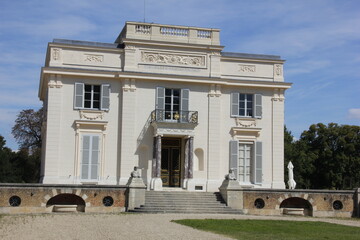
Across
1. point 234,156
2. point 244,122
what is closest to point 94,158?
point 234,156

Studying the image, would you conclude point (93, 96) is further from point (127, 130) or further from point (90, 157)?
point (90, 157)

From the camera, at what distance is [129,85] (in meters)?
29.3

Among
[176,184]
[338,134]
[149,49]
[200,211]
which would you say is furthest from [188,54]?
[338,134]

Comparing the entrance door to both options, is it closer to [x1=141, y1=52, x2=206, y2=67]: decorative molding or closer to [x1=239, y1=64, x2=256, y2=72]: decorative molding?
[x1=141, y1=52, x2=206, y2=67]: decorative molding

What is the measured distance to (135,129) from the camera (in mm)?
29141

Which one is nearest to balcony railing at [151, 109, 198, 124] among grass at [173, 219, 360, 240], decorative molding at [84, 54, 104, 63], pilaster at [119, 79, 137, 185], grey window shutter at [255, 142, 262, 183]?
pilaster at [119, 79, 137, 185]

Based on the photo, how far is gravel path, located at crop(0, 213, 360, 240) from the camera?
15.6 metres

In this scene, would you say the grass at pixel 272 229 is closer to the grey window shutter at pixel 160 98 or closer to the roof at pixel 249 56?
the grey window shutter at pixel 160 98

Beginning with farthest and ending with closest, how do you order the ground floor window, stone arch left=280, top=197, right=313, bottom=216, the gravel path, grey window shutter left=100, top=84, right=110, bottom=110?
the ground floor window
grey window shutter left=100, top=84, right=110, bottom=110
stone arch left=280, top=197, right=313, bottom=216
the gravel path

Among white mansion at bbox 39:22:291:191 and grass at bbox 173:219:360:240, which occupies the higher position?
white mansion at bbox 39:22:291:191

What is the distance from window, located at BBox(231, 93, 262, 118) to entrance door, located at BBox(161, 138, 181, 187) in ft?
12.3

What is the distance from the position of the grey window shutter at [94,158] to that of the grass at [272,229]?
9.25 metres

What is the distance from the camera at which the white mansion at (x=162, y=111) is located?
28.4 metres

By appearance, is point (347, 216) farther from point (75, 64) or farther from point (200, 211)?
point (75, 64)
